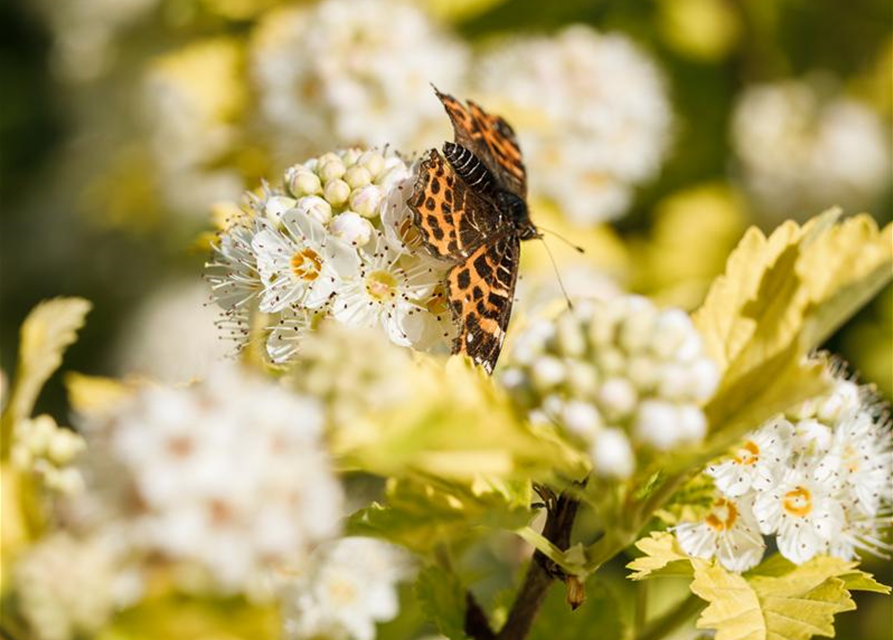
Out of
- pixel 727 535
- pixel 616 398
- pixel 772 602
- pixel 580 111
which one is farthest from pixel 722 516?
pixel 580 111

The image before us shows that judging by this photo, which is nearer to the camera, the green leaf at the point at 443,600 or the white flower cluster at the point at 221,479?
the white flower cluster at the point at 221,479

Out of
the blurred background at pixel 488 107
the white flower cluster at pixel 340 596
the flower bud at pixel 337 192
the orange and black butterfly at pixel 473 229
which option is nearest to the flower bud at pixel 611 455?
the orange and black butterfly at pixel 473 229

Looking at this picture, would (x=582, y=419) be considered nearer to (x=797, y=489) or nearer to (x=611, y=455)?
(x=611, y=455)

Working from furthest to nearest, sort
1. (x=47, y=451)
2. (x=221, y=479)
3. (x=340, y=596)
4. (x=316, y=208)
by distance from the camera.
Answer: (x=340, y=596) → (x=316, y=208) → (x=47, y=451) → (x=221, y=479)

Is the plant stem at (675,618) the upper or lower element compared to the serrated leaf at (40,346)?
lower

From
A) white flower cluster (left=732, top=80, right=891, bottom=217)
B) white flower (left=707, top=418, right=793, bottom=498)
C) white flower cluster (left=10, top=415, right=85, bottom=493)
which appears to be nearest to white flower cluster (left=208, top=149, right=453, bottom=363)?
white flower cluster (left=10, top=415, right=85, bottom=493)

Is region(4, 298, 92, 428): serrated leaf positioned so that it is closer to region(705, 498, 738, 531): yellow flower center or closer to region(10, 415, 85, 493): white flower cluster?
region(10, 415, 85, 493): white flower cluster

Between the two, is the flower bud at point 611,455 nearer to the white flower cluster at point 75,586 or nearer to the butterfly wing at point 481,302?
the butterfly wing at point 481,302
